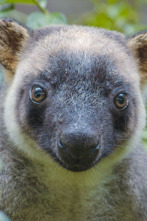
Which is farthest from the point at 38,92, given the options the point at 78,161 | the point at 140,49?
the point at 140,49

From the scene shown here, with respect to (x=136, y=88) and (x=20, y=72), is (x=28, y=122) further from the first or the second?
(x=136, y=88)

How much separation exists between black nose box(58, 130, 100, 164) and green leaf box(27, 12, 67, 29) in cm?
238

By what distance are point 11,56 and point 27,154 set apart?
1.06m

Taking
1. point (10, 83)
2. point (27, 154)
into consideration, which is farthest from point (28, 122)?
point (10, 83)

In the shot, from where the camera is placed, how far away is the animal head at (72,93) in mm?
4027

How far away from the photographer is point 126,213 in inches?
191

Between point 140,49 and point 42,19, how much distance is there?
1.53m

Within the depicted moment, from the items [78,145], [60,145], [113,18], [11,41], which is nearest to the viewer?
[78,145]

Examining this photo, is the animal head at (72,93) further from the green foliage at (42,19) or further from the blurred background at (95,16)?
the green foliage at (42,19)

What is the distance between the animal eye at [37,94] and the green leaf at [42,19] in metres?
1.75

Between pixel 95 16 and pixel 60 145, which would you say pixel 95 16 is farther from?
pixel 60 145

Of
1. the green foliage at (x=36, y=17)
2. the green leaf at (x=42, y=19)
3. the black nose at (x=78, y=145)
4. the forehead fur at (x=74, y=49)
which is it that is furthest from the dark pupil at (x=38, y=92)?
the green leaf at (x=42, y=19)

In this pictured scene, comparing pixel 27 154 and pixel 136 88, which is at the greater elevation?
pixel 136 88

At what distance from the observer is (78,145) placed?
3.82m
